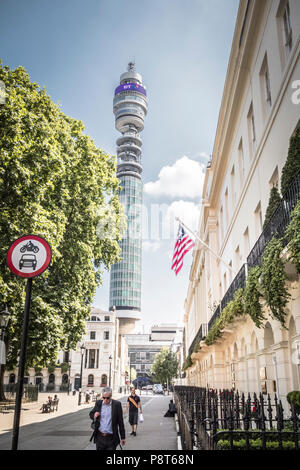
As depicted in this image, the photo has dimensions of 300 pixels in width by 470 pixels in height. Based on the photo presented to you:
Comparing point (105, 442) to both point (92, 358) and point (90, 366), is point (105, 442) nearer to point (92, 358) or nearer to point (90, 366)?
point (90, 366)

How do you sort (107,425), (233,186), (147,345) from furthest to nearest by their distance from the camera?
1. (147,345)
2. (233,186)
3. (107,425)

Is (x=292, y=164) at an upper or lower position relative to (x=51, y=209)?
lower

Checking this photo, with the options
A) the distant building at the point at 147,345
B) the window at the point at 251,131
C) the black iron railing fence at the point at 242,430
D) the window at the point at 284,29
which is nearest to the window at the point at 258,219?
the window at the point at 251,131

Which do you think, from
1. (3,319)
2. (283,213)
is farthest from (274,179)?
(3,319)

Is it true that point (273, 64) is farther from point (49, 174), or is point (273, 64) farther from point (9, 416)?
point (9, 416)

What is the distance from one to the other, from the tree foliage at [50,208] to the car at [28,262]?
8.38 meters

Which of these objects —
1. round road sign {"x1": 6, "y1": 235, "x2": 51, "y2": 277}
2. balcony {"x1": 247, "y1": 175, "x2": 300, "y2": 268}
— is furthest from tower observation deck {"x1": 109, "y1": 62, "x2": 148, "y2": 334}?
round road sign {"x1": 6, "y1": 235, "x2": 51, "y2": 277}

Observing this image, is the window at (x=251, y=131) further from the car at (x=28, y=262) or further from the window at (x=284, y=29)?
the car at (x=28, y=262)

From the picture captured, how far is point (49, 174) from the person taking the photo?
639 inches

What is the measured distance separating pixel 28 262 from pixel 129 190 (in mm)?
152858

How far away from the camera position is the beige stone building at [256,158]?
11.2 metres

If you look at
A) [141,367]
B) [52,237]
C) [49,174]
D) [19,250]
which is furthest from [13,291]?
[141,367]

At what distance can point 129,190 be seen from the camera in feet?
517

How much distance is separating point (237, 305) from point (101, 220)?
11.6 m
